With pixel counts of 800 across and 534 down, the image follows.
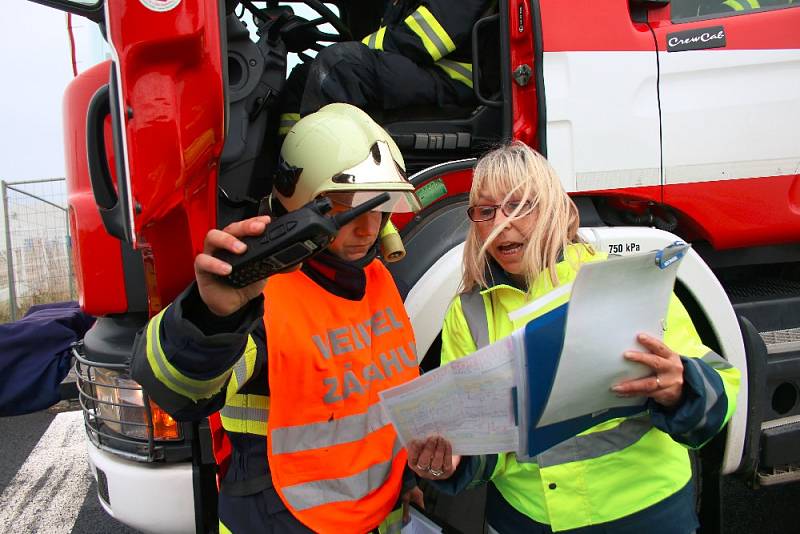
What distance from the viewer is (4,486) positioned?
146 inches

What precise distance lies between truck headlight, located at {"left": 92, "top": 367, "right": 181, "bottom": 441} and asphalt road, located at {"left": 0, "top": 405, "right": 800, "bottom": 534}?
168cm

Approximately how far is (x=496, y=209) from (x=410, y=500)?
830 mm

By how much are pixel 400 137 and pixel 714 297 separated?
1.22 meters

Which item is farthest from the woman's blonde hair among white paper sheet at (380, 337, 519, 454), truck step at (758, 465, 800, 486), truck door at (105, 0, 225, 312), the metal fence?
the metal fence

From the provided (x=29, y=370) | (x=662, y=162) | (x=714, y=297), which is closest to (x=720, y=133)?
(x=662, y=162)

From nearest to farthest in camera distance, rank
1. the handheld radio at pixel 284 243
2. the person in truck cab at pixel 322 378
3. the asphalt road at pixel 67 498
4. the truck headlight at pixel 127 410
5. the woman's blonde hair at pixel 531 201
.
Result: the handheld radio at pixel 284 243
the person in truck cab at pixel 322 378
the woman's blonde hair at pixel 531 201
the truck headlight at pixel 127 410
the asphalt road at pixel 67 498

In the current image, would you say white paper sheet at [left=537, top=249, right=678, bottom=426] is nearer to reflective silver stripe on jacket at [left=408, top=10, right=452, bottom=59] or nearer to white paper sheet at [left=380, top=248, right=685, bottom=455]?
white paper sheet at [left=380, top=248, right=685, bottom=455]

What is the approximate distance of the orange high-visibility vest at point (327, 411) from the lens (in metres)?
1.33

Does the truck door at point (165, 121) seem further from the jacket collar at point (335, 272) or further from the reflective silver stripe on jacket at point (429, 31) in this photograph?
the reflective silver stripe on jacket at point (429, 31)

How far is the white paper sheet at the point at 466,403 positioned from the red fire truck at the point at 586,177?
683 millimetres

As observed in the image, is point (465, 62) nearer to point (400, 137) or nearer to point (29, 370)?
point (400, 137)

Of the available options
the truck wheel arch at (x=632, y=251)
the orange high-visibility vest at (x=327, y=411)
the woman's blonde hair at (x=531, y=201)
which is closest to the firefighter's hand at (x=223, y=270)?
the orange high-visibility vest at (x=327, y=411)

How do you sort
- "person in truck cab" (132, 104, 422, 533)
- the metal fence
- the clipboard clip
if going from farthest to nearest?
the metal fence → "person in truck cab" (132, 104, 422, 533) → the clipboard clip

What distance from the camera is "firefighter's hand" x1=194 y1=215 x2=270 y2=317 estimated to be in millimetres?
987
